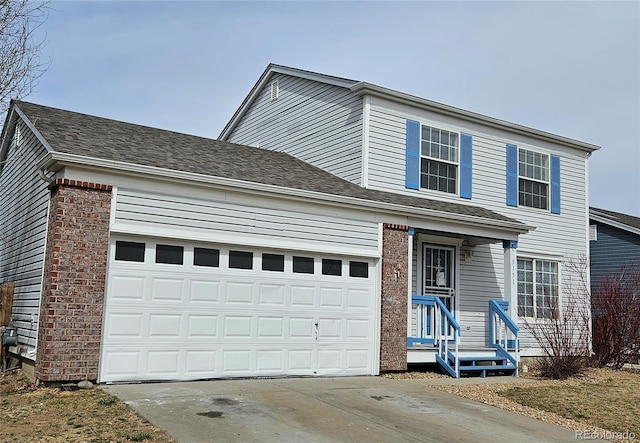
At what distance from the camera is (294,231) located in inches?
452

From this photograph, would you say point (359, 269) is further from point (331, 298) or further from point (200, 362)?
point (200, 362)

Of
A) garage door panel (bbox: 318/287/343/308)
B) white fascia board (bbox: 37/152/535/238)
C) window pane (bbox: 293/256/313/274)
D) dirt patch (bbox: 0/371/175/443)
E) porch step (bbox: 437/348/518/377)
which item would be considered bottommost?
dirt patch (bbox: 0/371/175/443)

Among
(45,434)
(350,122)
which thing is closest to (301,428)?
(45,434)

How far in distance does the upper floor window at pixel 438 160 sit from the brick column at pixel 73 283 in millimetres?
7459

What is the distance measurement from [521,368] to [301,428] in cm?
856

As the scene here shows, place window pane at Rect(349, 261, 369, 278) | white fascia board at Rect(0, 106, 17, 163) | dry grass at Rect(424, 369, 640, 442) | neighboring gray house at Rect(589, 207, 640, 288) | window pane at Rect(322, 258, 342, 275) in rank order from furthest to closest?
neighboring gray house at Rect(589, 207, 640, 288), white fascia board at Rect(0, 106, 17, 163), window pane at Rect(349, 261, 369, 278), window pane at Rect(322, 258, 342, 275), dry grass at Rect(424, 369, 640, 442)

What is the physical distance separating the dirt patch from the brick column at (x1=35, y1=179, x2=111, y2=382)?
422 mm

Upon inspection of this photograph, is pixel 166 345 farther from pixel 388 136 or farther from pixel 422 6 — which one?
pixel 422 6

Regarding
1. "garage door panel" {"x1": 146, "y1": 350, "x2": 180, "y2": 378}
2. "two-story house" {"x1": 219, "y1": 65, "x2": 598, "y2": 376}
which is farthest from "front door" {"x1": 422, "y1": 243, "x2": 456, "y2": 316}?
"garage door panel" {"x1": 146, "y1": 350, "x2": 180, "y2": 378}

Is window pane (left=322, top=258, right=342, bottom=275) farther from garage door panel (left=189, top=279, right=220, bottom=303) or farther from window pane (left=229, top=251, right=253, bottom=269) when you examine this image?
garage door panel (left=189, top=279, right=220, bottom=303)

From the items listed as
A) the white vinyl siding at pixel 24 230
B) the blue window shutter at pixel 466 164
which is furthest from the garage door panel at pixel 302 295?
the blue window shutter at pixel 466 164

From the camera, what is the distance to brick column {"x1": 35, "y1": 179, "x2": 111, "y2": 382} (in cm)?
907

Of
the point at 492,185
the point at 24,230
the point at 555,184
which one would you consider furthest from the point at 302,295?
the point at 555,184

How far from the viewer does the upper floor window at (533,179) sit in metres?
16.6
